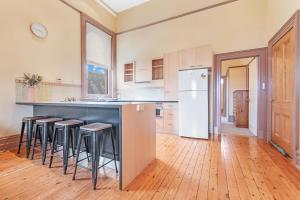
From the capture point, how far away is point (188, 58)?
388 cm

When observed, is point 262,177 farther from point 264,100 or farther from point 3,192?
point 3,192

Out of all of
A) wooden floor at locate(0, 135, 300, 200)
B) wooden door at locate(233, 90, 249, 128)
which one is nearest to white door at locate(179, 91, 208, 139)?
wooden floor at locate(0, 135, 300, 200)

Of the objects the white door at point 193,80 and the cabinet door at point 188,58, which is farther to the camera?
the cabinet door at point 188,58

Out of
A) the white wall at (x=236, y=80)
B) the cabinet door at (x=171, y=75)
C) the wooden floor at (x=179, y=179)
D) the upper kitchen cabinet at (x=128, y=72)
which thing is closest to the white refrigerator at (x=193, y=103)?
the cabinet door at (x=171, y=75)

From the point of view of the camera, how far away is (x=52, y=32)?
3520 millimetres

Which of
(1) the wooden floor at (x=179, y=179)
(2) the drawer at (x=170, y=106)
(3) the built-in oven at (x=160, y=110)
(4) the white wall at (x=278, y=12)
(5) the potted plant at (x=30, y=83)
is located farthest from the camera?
(3) the built-in oven at (x=160, y=110)

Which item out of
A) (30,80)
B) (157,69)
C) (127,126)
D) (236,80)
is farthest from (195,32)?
(30,80)

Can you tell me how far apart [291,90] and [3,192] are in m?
4.08

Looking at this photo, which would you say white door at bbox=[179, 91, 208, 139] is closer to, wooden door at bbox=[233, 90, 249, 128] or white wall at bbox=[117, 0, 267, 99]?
white wall at bbox=[117, 0, 267, 99]

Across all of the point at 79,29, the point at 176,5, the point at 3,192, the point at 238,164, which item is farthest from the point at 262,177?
the point at 79,29

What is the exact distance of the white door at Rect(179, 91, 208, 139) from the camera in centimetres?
351

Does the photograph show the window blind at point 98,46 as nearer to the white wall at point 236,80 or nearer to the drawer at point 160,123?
the drawer at point 160,123

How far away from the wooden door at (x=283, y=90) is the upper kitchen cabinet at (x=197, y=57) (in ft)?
4.19

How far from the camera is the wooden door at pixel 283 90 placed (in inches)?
94.3
